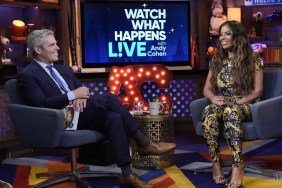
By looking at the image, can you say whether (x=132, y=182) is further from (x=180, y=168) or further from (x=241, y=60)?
(x=241, y=60)

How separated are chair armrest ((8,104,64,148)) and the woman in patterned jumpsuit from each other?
1.12 m

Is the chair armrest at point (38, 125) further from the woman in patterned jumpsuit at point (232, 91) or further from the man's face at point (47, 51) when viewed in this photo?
the woman in patterned jumpsuit at point (232, 91)

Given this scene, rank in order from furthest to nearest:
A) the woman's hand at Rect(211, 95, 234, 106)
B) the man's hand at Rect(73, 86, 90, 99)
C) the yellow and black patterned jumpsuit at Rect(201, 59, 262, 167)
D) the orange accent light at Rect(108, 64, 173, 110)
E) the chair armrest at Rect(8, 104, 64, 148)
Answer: the orange accent light at Rect(108, 64, 173, 110), the woman's hand at Rect(211, 95, 234, 106), the man's hand at Rect(73, 86, 90, 99), the yellow and black patterned jumpsuit at Rect(201, 59, 262, 167), the chair armrest at Rect(8, 104, 64, 148)

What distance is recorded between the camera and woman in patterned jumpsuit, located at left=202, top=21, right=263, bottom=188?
11.8 feet

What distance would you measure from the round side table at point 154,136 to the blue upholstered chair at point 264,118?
1.18 ft

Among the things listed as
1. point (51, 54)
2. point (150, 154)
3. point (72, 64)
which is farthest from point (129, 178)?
point (72, 64)

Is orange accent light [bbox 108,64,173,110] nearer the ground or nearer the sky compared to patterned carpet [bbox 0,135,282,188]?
nearer the sky

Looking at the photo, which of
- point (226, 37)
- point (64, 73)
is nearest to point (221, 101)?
point (226, 37)

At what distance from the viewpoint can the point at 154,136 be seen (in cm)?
430

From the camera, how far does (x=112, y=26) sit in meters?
5.89

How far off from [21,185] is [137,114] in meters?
Answer: 1.18

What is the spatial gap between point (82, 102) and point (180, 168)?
113 cm

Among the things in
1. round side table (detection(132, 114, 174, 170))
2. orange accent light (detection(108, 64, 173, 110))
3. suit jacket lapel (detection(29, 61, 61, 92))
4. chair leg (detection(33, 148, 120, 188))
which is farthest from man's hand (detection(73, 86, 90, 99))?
orange accent light (detection(108, 64, 173, 110))

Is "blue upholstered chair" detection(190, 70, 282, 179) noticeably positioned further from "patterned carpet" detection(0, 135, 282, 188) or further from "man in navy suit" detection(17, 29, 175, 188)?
"man in navy suit" detection(17, 29, 175, 188)
